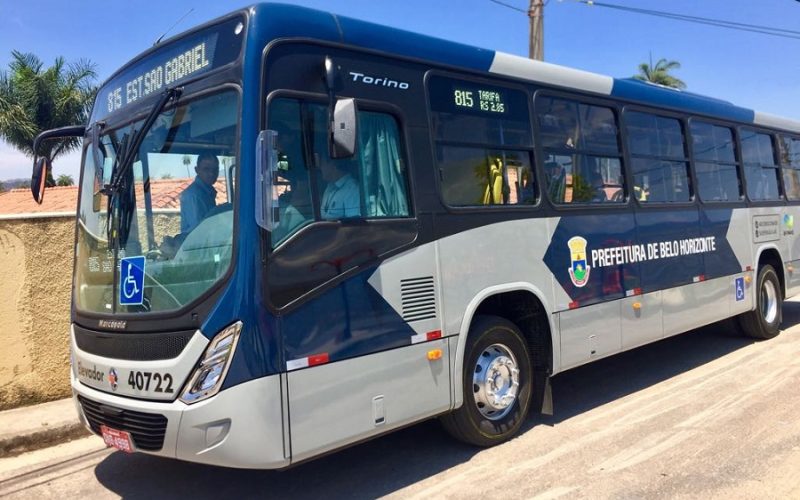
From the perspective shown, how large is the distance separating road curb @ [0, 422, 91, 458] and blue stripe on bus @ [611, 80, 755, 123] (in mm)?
6121

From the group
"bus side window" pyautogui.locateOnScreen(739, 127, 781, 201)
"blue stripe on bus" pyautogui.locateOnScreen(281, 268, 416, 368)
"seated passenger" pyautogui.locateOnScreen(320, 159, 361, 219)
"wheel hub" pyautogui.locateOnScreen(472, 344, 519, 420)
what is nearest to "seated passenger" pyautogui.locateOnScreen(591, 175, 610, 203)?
"wheel hub" pyautogui.locateOnScreen(472, 344, 519, 420)

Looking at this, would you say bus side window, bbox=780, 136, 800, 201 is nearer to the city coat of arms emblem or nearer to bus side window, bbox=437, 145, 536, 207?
the city coat of arms emblem

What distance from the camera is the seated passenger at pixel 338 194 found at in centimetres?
409

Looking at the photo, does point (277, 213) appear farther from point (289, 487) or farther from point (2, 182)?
point (2, 182)

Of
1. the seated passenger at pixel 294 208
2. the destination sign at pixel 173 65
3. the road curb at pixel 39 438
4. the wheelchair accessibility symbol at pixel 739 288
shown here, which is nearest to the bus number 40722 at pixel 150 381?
the seated passenger at pixel 294 208

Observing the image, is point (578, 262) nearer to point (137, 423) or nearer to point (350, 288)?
point (350, 288)

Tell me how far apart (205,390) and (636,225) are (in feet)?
15.6

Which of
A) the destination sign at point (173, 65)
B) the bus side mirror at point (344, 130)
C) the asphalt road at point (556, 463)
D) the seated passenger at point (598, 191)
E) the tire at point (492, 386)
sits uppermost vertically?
the destination sign at point (173, 65)

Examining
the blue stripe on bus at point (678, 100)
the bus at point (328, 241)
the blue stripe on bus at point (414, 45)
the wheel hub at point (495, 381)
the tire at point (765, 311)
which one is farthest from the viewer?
the tire at point (765, 311)

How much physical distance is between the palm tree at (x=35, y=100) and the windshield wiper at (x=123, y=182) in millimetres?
27867

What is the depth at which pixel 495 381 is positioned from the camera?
5.26 meters

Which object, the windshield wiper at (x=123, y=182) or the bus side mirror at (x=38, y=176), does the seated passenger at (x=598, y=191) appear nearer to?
the windshield wiper at (x=123, y=182)

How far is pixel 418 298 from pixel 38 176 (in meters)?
3.10

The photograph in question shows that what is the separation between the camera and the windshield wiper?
4184mm
